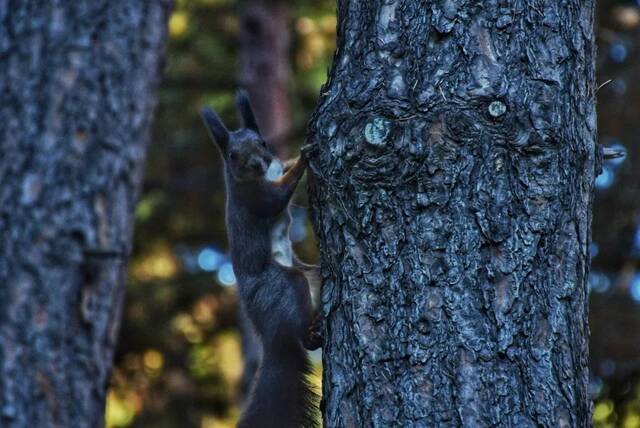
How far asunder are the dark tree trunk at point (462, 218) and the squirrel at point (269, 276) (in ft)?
2.91

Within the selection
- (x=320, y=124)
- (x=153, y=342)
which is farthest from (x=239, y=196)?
(x=153, y=342)

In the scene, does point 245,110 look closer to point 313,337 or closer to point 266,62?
point 313,337

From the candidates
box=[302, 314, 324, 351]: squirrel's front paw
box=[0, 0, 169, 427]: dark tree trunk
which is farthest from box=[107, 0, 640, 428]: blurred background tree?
box=[302, 314, 324, 351]: squirrel's front paw

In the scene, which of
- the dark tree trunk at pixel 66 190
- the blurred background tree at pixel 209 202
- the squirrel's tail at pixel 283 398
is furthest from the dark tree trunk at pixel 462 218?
the blurred background tree at pixel 209 202

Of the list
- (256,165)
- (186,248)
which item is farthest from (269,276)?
(186,248)

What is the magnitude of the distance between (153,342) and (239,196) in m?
6.14

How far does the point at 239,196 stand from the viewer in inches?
183

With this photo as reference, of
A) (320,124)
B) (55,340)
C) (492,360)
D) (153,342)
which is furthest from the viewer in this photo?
(153,342)

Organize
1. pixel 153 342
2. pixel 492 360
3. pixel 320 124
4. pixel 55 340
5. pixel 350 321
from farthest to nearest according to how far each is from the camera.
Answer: pixel 153 342, pixel 55 340, pixel 320 124, pixel 350 321, pixel 492 360

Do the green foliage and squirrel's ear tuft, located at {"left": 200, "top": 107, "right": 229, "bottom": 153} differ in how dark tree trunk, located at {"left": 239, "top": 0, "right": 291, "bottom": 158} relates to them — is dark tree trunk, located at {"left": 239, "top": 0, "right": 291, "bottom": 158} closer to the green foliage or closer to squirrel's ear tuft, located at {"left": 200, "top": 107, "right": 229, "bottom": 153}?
the green foliage

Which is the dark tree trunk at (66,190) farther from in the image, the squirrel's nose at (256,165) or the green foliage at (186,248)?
the green foliage at (186,248)

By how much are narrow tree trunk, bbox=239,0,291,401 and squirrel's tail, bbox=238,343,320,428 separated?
592cm

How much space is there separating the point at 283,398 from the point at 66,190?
179 centimetres

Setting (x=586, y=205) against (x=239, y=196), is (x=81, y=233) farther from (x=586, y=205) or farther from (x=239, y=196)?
(x=586, y=205)
